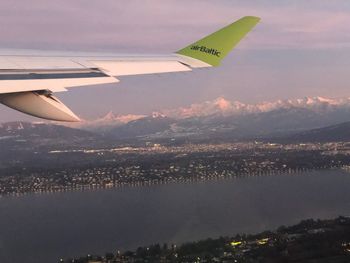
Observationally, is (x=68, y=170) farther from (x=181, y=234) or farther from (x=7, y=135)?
(x=7, y=135)

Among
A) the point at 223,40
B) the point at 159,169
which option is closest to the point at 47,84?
the point at 223,40

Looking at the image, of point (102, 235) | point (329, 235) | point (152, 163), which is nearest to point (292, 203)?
point (329, 235)

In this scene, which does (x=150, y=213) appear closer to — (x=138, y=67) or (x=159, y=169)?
(x=138, y=67)

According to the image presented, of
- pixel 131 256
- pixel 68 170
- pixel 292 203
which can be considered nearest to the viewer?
pixel 131 256

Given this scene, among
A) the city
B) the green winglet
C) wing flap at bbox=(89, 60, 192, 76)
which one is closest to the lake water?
the city

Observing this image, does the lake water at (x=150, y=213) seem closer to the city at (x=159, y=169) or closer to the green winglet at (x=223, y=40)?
the city at (x=159, y=169)

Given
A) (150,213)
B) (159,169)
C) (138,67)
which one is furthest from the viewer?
(159,169)

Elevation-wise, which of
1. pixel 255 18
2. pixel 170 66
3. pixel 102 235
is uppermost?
pixel 255 18
